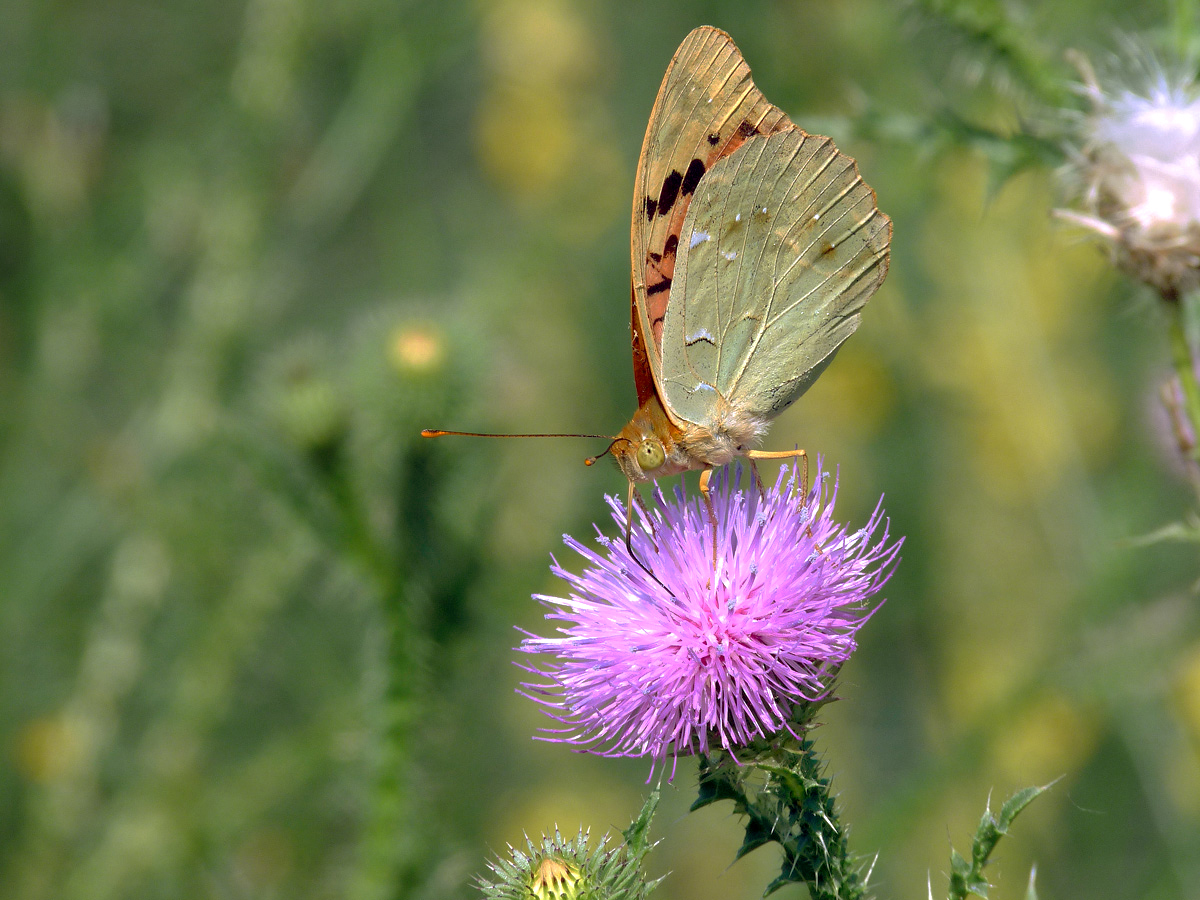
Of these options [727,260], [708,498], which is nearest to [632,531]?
[708,498]

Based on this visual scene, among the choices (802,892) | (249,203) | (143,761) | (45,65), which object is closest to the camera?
(802,892)

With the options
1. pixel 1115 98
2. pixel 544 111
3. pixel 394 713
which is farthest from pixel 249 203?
pixel 1115 98

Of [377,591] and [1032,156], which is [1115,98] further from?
[377,591]

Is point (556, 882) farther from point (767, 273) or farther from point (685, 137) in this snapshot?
point (685, 137)

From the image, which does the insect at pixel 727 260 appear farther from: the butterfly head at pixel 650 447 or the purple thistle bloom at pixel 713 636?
the purple thistle bloom at pixel 713 636

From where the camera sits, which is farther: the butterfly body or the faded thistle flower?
the butterfly body

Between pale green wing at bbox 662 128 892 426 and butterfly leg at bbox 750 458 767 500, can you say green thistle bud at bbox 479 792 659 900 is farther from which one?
pale green wing at bbox 662 128 892 426

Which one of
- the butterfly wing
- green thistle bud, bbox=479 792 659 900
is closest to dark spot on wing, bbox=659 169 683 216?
the butterfly wing
